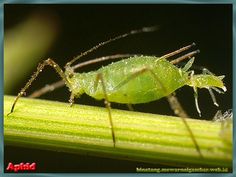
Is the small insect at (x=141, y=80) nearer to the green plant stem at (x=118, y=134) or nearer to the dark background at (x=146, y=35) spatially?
the green plant stem at (x=118, y=134)

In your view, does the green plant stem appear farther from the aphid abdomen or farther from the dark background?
the dark background

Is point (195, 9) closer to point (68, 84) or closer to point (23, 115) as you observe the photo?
point (68, 84)

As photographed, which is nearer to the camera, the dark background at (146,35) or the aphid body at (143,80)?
the aphid body at (143,80)

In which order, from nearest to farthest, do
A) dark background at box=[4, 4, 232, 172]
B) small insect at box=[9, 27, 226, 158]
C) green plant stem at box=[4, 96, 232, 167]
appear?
green plant stem at box=[4, 96, 232, 167] < small insect at box=[9, 27, 226, 158] < dark background at box=[4, 4, 232, 172]

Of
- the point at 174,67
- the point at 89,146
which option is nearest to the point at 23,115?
the point at 89,146

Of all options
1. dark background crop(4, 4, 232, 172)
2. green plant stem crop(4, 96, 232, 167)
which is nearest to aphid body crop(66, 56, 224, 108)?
green plant stem crop(4, 96, 232, 167)

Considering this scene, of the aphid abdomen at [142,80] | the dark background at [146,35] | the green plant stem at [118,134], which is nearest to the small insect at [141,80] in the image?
the aphid abdomen at [142,80]

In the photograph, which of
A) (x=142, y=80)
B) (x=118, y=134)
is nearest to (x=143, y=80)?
(x=142, y=80)
